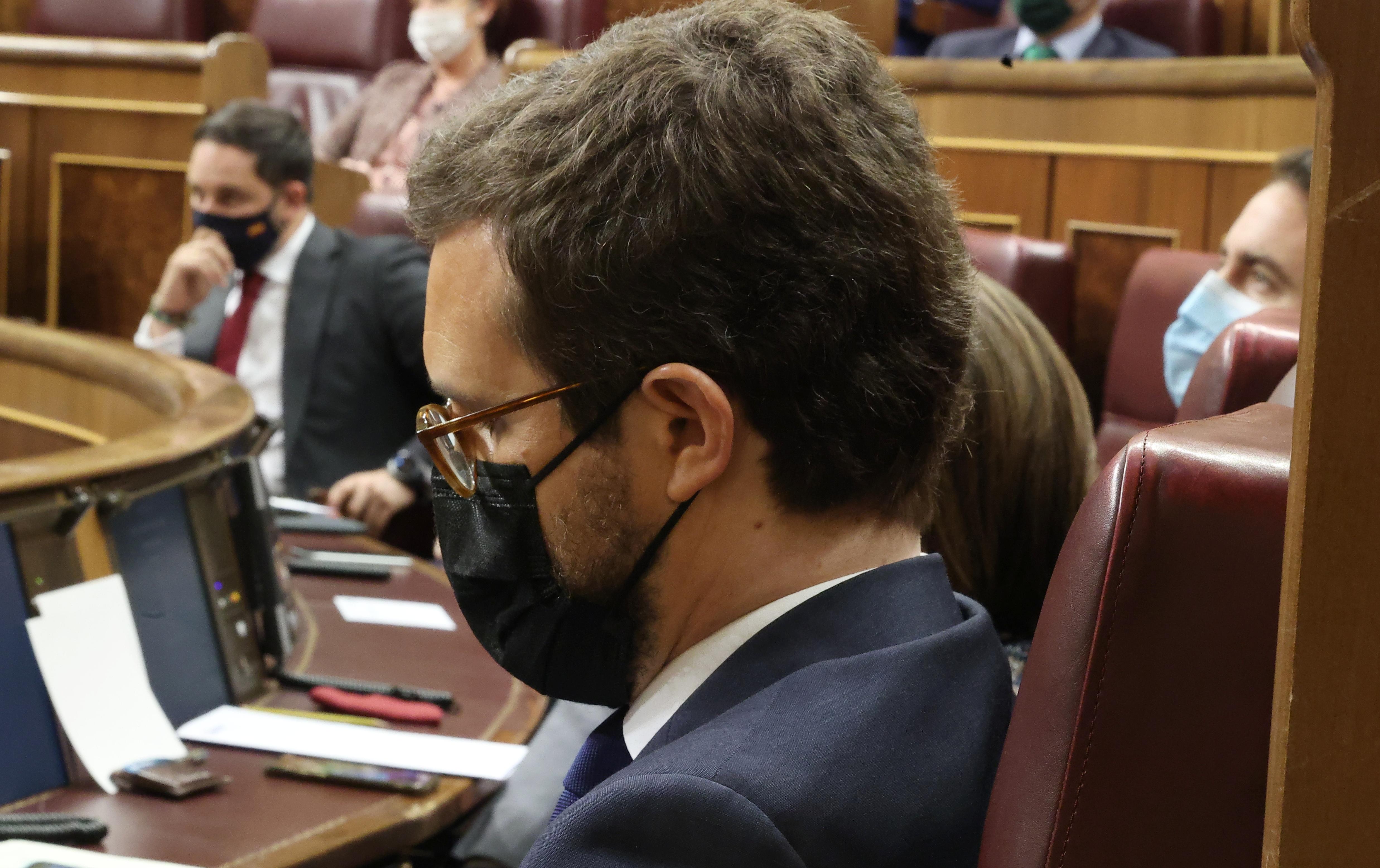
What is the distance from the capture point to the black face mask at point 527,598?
0.91 meters

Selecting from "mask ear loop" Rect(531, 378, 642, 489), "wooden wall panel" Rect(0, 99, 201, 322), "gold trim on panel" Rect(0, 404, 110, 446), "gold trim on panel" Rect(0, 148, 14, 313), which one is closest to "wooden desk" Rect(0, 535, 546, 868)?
"mask ear loop" Rect(531, 378, 642, 489)

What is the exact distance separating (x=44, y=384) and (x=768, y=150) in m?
2.00

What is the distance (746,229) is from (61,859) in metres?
0.80

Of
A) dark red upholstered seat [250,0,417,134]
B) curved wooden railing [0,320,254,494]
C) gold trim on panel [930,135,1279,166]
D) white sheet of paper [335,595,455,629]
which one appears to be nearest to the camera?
curved wooden railing [0,320,254,494]

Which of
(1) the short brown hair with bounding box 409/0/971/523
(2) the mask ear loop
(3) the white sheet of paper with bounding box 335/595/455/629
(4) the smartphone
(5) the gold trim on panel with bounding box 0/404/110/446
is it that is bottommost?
(3) the white sheet of paper with bounding box 335/595/455/629

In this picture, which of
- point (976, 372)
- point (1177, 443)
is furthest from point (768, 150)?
point (976, 372)

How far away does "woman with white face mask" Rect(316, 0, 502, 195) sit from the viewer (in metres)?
5.11

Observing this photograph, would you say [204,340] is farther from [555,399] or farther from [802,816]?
[802,816]

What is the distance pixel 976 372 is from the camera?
1.37 metres

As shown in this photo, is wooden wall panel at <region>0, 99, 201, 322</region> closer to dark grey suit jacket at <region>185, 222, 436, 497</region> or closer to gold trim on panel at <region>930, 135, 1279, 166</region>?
dark grey suit jacket at <region>185, 222, 436, 497</region>

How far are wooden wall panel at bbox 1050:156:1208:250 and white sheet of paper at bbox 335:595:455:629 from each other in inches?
74.1

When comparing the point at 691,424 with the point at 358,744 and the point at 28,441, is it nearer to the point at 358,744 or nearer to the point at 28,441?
the point at 358,744

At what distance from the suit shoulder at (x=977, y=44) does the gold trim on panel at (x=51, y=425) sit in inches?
114

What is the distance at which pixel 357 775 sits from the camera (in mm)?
1396
